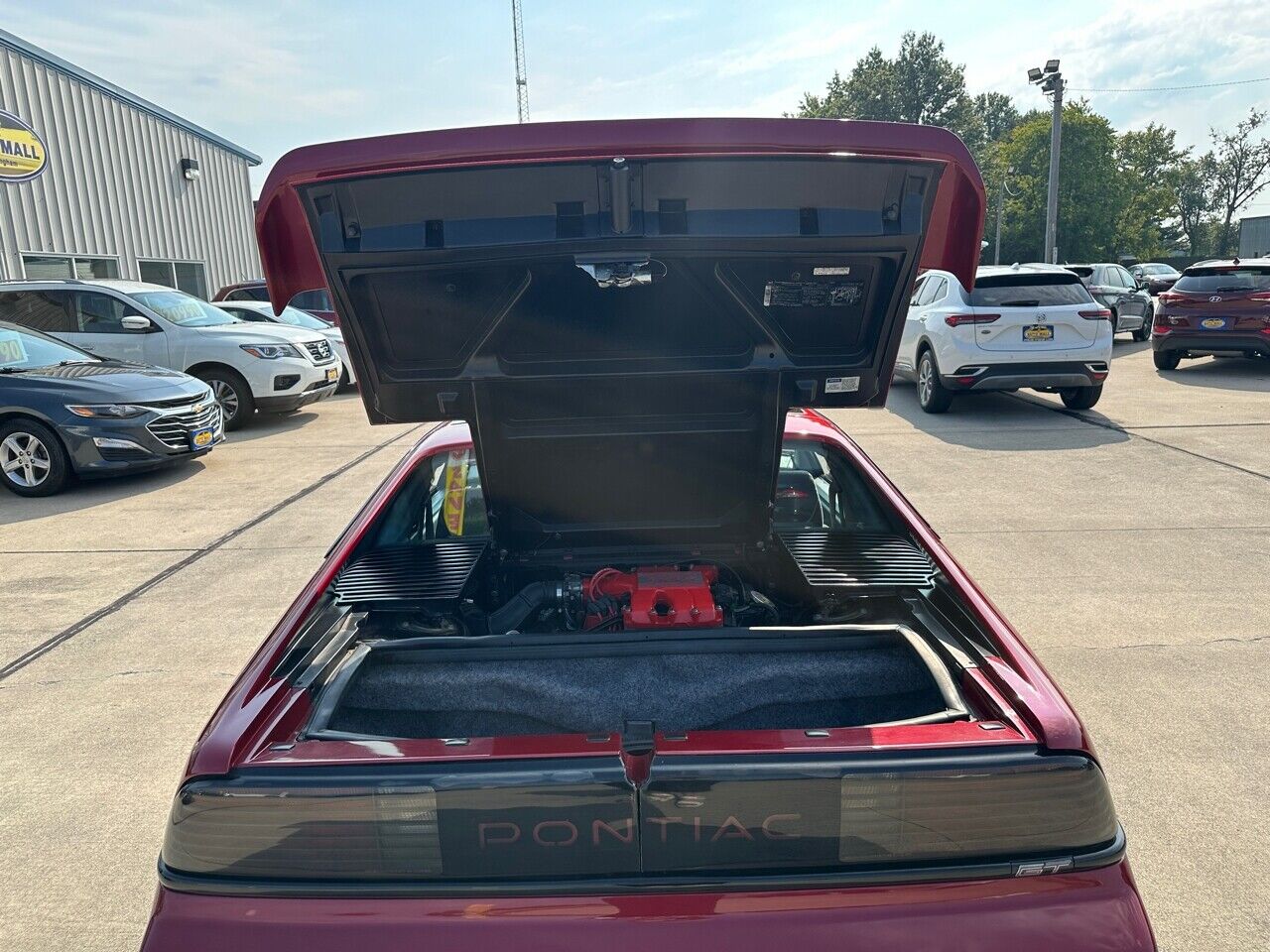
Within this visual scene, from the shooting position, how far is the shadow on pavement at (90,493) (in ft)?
23.4

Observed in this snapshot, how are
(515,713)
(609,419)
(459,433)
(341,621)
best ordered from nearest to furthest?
(515,713) < (341,621) < (609,419) < (459,433)

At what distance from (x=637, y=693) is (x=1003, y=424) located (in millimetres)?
8921

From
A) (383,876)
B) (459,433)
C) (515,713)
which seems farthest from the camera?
(459,433)

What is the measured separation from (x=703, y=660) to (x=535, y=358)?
0.93m

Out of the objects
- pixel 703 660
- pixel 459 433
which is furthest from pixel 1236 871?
pixel 459 433

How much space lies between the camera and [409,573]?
2623mm

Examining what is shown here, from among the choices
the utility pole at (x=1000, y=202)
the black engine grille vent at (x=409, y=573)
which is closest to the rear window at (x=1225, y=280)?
the black engine grille vent at (x=409, y=573)

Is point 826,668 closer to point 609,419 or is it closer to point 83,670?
point 609,419

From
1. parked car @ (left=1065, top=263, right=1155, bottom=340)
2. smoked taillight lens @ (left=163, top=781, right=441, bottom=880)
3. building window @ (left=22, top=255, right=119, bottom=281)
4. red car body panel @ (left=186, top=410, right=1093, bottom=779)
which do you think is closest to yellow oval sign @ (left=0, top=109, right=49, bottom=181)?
building window @ (left=22, top=255, right=119, bottom=281)

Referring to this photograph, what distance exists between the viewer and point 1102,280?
16828mm

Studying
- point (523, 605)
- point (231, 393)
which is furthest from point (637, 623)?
point (231, 393)

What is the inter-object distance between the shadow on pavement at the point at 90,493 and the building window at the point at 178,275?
10535mm

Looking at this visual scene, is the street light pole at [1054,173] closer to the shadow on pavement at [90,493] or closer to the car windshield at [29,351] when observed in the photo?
the shadow on pavement at [90,493]

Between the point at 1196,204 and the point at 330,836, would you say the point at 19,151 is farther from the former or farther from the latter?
the point at 1196,204
